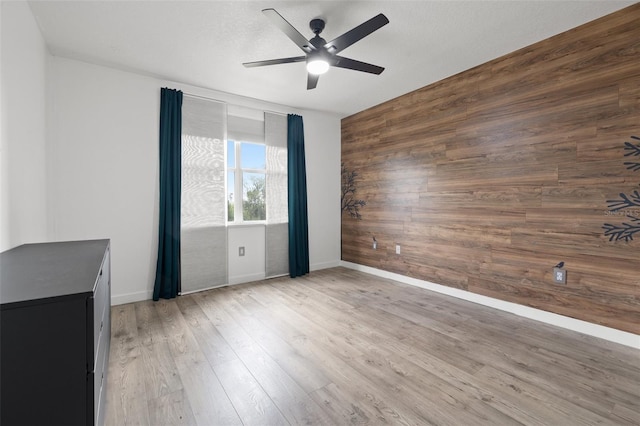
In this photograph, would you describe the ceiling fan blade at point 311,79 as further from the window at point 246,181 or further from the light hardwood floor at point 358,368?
the light hardwood floor at point 358,368

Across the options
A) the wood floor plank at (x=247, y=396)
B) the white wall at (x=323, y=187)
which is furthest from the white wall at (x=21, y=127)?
the white wall at (x=323, y=187)

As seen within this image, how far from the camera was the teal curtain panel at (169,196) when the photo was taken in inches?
132

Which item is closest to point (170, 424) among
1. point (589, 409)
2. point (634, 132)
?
point (589, 409)

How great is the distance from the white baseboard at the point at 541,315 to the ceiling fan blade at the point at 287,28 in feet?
10.1

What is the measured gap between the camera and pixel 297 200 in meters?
4.48

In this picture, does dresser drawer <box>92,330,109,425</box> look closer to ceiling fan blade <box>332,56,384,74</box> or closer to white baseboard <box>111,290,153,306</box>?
white baseboard <box>111,290,153,306</box>

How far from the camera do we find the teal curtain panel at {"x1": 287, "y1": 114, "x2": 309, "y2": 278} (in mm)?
Answer: 4414

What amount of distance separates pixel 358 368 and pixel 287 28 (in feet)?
8.11

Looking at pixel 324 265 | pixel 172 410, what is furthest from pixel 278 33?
pixel 324 265

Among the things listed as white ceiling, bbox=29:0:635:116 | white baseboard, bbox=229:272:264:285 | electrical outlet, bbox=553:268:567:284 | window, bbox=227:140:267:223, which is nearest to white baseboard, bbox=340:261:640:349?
electrical outlet, bbox=553:268:567:284

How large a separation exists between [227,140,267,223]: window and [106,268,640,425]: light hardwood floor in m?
1.51

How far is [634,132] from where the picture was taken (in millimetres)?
2221

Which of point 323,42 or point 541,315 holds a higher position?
point 323,42

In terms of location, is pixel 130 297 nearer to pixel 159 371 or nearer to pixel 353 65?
pixel 159 371
